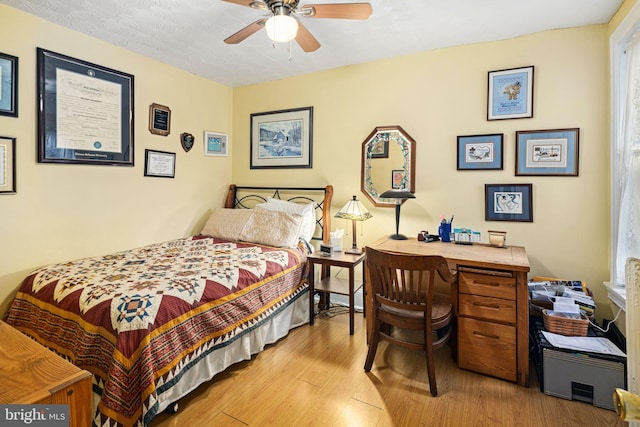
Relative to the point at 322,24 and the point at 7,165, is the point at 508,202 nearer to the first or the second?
the point at 322,24

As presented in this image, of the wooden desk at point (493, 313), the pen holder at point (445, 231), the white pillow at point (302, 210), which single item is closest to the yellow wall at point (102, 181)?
the white pillow at point (302, 210)

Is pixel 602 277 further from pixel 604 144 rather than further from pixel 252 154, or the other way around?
pixel 252 154

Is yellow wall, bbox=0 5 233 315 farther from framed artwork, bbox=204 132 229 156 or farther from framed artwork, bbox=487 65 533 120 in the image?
framed artwork, bbox=487 65 533 120

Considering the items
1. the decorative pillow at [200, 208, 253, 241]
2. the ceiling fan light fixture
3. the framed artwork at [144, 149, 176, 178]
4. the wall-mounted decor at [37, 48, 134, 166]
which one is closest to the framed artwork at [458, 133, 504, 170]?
the ceiling fan light fixture

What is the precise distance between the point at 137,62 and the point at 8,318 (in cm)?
230

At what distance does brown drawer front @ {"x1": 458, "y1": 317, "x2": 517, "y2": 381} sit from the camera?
1990mm

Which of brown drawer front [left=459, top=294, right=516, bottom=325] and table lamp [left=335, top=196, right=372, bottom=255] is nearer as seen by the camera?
brown drawer front [left=459, top=294, right=516, bottom=325]

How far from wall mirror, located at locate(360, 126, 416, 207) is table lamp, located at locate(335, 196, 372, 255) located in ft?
0.67

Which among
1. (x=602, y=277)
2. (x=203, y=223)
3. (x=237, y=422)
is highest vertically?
(x=203, y=223)

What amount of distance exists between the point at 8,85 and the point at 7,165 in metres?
0.56

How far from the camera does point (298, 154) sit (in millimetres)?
3582

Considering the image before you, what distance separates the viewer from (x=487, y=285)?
2.04m

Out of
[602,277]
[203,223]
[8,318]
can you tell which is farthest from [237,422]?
[602,277]

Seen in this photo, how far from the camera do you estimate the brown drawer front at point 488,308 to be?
6.52ft
